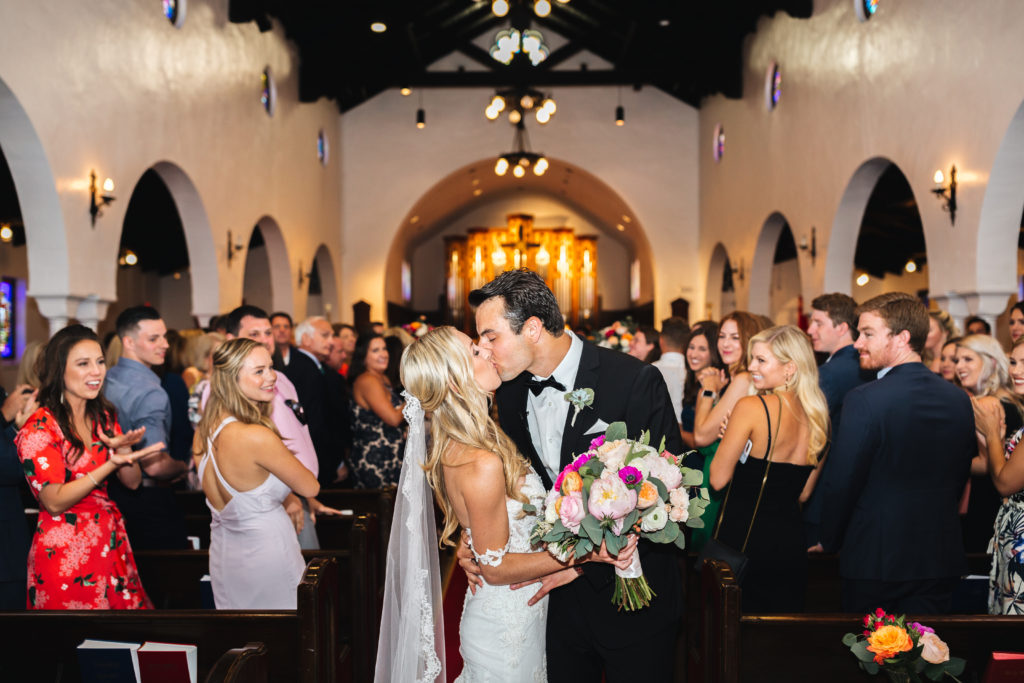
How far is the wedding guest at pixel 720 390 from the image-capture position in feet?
12.9

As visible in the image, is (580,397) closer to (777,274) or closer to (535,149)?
(535,149)

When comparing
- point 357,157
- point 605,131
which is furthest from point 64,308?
point 605,131

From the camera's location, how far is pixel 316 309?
17.2m

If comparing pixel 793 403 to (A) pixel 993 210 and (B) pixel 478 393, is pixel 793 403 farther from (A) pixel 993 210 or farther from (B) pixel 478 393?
(A) pixel 993 210

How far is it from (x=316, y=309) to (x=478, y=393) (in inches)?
604

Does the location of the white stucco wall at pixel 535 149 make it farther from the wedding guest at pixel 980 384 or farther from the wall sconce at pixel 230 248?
the wedding guest at pixel 980 384

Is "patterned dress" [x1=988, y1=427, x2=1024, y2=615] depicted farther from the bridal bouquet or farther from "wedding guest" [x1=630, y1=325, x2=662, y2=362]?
"wedding guest" [x1=630, y1=325, x2=662, y2=362]

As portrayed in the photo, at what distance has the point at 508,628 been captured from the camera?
243cm

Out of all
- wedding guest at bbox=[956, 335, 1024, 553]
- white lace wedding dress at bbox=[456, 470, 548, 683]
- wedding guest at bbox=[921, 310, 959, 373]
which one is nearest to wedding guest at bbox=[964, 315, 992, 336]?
wedding guest at bbox=[921, 310, 959, 373]

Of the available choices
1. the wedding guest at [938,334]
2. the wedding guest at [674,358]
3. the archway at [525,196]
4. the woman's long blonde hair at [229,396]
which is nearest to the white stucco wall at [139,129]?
the woman's long blonde hair at [229,396]

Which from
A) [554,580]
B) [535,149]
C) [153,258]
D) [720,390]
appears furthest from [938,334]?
[153,258]

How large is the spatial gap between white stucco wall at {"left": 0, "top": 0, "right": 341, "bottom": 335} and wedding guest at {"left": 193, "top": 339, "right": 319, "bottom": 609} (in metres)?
3.60

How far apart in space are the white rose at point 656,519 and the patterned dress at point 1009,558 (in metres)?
1.57

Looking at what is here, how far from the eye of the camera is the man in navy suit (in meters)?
4.09
